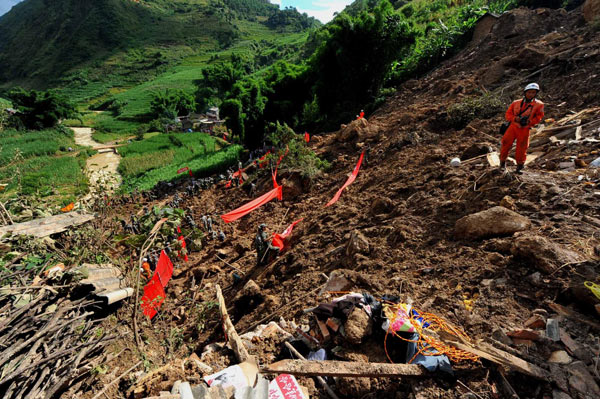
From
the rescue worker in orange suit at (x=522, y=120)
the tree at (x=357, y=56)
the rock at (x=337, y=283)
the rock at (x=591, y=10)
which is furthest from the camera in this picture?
the tree at (x=357, y=56)

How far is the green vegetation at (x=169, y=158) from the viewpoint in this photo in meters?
16.9

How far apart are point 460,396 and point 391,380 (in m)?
0.52

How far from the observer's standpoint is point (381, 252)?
3945 millimetres

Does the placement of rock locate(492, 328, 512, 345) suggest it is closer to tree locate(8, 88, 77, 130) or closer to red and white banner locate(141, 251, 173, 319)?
red and white banner locate(141, 251, 173, 319)

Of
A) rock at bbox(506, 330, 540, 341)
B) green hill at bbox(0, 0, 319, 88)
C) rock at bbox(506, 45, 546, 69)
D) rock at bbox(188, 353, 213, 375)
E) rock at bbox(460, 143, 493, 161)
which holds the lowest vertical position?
rock at bbox(188, 353, 213, 375)

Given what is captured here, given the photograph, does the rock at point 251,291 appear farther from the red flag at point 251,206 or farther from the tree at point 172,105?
the tree at point 172,105

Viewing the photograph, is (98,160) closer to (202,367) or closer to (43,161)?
(43,161)

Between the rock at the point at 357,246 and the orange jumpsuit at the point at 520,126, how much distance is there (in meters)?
2.71

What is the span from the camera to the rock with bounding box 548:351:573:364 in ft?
6.37

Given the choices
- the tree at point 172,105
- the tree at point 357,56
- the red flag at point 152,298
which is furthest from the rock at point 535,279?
the tree at point 172,105

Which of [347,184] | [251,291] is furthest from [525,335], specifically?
[347,184]

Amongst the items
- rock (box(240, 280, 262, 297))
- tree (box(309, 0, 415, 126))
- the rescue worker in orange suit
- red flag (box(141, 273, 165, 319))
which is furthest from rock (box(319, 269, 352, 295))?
tree (box(309, 0, 415, 126))

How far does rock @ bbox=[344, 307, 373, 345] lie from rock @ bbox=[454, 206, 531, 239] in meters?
1.89

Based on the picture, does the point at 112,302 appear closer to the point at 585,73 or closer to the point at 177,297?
the point at 177,297
